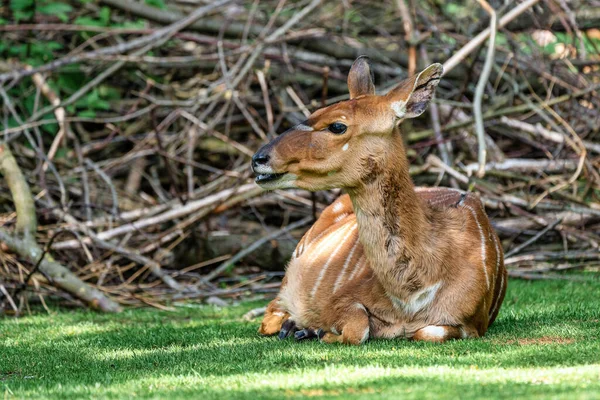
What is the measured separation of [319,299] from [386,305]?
0.53m

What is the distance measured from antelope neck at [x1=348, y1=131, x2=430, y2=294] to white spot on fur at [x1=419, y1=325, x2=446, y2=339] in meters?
0.21

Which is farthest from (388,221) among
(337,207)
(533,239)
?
(533,239)

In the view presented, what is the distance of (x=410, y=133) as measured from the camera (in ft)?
28.8

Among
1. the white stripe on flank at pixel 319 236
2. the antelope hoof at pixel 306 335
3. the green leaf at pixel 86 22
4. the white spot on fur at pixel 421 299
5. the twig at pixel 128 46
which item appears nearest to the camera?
the white spot on fur at pixel 421 299

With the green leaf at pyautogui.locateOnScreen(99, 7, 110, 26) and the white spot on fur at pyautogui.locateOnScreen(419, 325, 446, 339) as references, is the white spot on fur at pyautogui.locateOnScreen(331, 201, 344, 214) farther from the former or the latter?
the green leaf at pyautogui.locateOnScreen(99, 7, 110, 26)

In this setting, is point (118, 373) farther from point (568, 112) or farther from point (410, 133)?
point (568, 112)

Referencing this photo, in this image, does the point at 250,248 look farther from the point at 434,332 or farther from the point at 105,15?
the point at 434,332

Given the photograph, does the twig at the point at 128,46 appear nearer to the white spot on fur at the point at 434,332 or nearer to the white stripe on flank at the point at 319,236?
the white stripe on flank at the point at 319,236

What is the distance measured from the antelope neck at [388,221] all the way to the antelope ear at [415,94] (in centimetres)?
20

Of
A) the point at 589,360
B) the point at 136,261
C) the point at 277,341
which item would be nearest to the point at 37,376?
the point at 277,341

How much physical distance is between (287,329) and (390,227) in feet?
3.10

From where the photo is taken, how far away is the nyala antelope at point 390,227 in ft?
15.2

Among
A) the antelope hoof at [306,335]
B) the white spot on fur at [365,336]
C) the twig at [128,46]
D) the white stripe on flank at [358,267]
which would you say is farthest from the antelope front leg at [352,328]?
the twig at [128,46]

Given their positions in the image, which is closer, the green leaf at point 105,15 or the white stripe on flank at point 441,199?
the white stripe on flank at point 441,199
